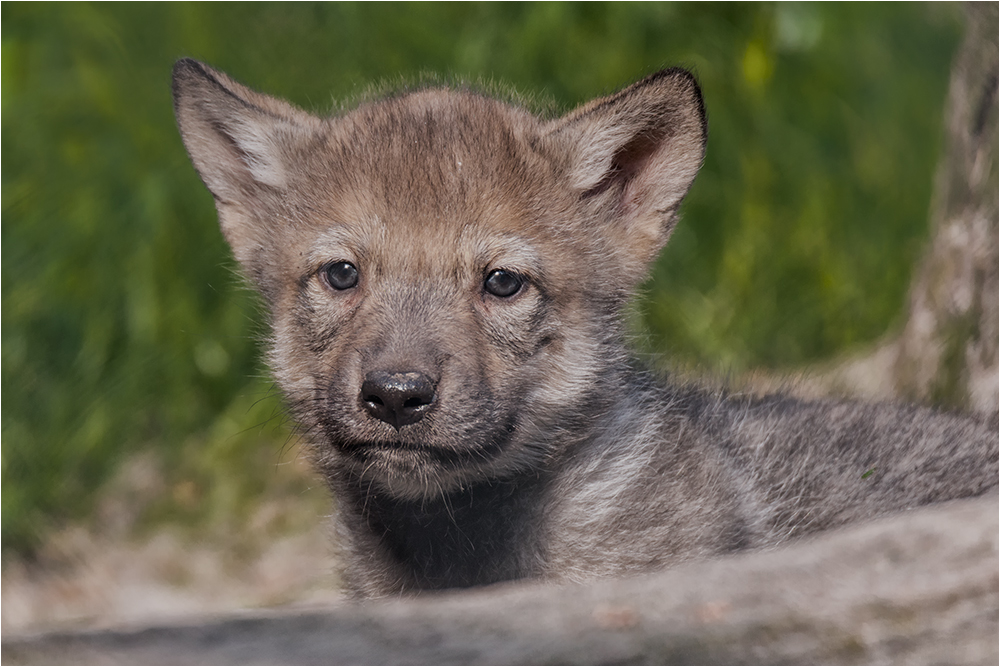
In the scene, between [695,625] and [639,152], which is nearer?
[695,625]

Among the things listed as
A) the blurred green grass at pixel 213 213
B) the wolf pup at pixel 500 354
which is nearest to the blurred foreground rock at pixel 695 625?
the wolf pup at pixel 500 354

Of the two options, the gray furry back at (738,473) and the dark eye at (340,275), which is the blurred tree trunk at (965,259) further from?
the dark eye at (340,275)

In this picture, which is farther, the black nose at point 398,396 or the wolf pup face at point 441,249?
the wolf pup face at point 441,249

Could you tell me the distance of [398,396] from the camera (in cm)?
272

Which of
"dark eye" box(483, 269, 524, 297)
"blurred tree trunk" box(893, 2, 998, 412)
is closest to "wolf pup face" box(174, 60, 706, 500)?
"dark eye" box(483, 269, 524, 297)

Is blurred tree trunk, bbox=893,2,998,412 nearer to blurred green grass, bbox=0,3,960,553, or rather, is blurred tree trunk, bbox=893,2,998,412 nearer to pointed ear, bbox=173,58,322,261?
blurred green grass, bbox=0,3,960,553

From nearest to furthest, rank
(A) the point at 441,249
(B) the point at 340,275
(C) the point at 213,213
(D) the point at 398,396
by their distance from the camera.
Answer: (D) the point at 398,396, (A) the point at 441,249, (B) the point at 340,275, (C) the point at 213,213

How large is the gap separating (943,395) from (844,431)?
1119mm

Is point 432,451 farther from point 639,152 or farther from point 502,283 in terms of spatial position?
point 639,152

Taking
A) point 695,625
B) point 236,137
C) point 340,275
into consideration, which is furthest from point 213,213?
point 695,625

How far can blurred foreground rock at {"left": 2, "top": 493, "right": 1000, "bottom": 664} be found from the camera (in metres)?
2.03

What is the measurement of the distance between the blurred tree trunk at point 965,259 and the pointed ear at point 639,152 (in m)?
1.60

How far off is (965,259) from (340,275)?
267 centimetres

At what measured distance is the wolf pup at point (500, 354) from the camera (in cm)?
294
